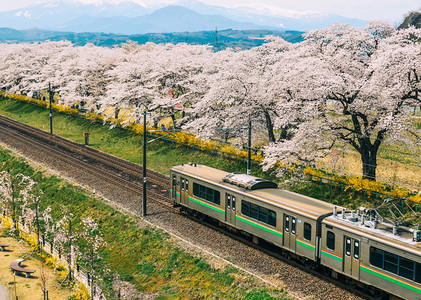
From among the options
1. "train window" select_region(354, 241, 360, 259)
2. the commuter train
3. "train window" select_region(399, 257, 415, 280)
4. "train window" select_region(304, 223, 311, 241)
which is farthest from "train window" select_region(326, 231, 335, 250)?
"train window" select_region(399, 257, 415, 280)

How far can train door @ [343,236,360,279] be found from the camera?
17.6m

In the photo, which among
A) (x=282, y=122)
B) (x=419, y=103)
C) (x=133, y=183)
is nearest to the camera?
(x=419, y=103)

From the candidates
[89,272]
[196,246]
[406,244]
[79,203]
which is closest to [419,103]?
[406,244]

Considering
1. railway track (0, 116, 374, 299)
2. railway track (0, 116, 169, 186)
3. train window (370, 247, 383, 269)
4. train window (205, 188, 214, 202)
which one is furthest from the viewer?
railway track (0, 116, 169, 186)

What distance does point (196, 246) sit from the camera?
23.5 m

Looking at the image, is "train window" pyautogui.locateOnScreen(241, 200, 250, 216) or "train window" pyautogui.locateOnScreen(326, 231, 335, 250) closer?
"train window" pyautogui.locateOnScreen(326, 231, 335, 250)

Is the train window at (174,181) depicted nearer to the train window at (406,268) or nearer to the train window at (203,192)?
the train window at (203,192)

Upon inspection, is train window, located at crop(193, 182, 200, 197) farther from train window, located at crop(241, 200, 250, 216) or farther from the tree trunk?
the tree trunk

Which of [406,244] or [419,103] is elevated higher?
[419,103]

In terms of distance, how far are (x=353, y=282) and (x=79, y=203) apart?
21647mm

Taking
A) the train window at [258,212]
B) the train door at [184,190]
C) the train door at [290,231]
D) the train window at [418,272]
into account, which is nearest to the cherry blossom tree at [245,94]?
the train door at [184,190]

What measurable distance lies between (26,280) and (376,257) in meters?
18.7

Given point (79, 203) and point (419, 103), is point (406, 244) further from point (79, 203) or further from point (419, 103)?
point (79, 203)

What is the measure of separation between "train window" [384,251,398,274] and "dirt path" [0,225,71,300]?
51.6 feet
